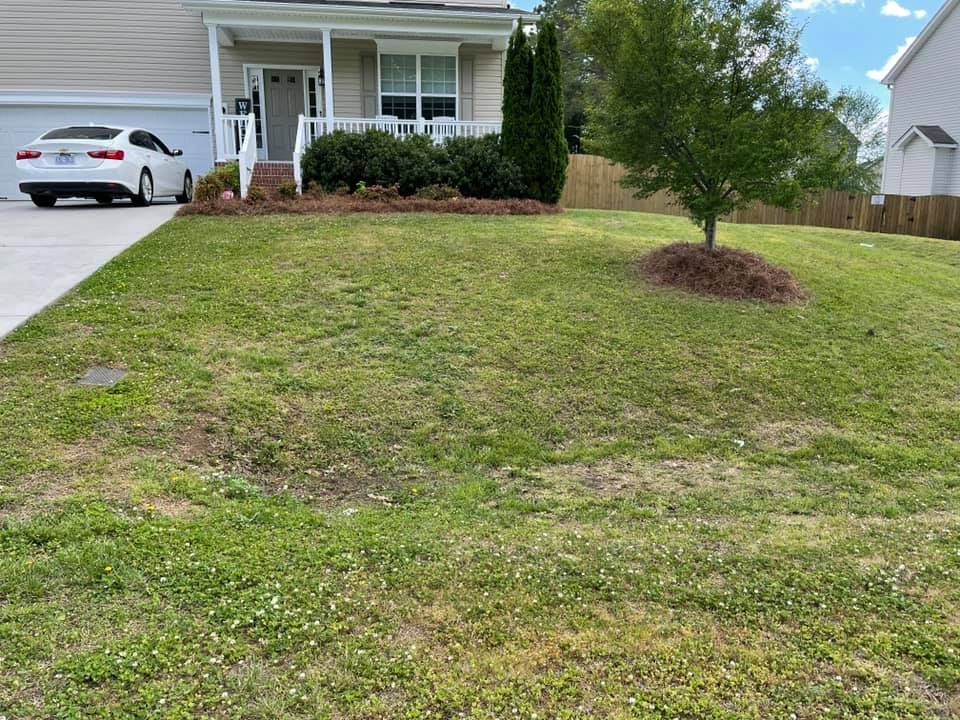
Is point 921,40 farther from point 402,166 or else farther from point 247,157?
point 247,157

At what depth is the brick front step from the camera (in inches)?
545

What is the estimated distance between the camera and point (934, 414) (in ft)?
19.1

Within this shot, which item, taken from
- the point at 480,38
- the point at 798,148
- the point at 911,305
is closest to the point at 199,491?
the point at 798,148

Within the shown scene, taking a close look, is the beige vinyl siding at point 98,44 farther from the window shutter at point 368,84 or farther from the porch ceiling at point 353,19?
the window shutter at point 368,84

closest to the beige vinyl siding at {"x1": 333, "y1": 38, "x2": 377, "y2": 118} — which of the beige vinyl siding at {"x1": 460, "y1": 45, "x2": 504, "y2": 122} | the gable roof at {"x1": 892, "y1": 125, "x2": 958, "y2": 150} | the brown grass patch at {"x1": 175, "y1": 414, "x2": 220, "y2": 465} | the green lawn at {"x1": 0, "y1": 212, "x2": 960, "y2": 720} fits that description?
the beige vinyl siding at {"x1": 460, "y1": 45, "x2": 504, "y2": 122}

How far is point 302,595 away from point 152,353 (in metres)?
→ 3.38

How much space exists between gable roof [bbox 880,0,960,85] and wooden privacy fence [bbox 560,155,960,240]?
761 cm

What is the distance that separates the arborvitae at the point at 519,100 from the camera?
42.7 ft

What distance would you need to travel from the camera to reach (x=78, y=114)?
17.0 m

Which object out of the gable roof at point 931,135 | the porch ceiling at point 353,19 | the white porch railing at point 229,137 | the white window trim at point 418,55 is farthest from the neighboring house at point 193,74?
the gable roof at point 931,135

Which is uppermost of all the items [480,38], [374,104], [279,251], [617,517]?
[480,38]

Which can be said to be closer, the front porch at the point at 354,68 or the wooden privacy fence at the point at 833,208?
the front porch at the point at 354,68

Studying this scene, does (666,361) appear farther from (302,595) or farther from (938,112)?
(938,112)

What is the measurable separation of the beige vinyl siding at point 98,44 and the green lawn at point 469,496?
431 inches
